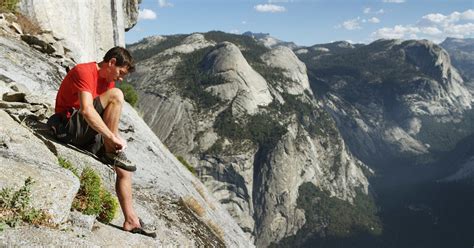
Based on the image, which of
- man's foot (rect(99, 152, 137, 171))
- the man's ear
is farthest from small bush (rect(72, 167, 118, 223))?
the man's ear

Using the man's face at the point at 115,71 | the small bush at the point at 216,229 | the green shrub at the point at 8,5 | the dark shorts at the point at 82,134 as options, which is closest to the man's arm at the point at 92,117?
the man's face at the point at 115,71

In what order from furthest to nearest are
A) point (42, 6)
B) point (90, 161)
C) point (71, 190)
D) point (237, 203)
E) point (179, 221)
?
1. point (237, 203)
2. point (42, 6)
3. point (179, 221)
4. point (90, 161)
5. point (71, 190)

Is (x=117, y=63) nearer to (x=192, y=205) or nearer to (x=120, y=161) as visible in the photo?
(x=120, y=161)

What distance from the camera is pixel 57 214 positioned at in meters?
7.99

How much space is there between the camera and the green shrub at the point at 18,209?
7.16 meters

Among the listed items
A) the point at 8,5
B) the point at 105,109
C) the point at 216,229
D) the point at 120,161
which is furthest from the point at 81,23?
the point at 120,161

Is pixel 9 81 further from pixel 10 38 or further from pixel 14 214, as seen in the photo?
pixel 14 214

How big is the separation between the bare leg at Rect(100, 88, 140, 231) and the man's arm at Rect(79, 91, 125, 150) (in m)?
0.26

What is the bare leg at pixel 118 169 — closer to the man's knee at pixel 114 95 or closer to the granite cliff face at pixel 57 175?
the man's knee at pixel 114 95

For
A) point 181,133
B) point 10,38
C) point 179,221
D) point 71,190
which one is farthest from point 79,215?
point 181,133

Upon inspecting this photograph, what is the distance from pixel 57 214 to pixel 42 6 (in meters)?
20.0

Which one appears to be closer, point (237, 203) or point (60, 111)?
point (60, 111)

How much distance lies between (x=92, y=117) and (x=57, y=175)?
4.81ft

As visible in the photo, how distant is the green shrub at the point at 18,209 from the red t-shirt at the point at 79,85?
2788mm
